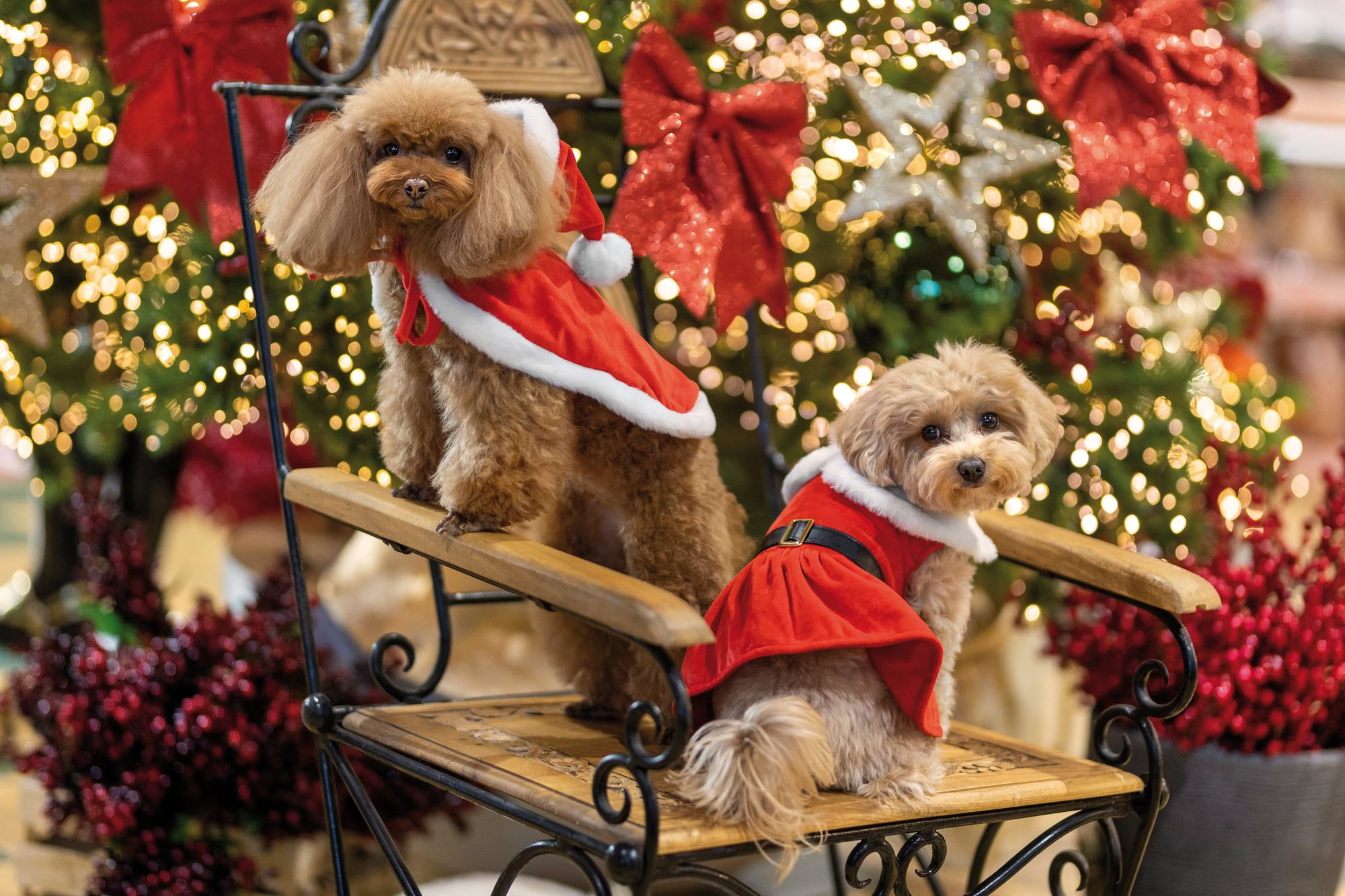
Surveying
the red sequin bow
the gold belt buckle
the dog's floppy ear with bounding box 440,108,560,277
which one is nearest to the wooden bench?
the gold belt buckle

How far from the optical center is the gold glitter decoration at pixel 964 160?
1.72 metres

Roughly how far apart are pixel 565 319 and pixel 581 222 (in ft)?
0.39

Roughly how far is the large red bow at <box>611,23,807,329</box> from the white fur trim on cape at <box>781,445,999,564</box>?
1.24ft

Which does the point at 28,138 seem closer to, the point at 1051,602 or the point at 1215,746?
the point at 1051,602

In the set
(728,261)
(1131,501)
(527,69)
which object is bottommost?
(1131,501)

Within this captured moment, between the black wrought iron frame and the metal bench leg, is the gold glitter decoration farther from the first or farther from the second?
the metal bench leg

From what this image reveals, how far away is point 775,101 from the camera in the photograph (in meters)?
1.64

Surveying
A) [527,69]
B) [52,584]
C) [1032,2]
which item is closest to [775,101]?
[527,69]

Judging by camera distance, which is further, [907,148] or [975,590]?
[975,590]

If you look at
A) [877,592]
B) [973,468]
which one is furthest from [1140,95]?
[877,592]

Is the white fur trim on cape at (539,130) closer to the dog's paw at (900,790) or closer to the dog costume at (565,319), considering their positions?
the dog costume at (565,319)

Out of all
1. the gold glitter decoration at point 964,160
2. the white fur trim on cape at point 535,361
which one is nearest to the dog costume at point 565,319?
the white fur trim on cape at point 535,361

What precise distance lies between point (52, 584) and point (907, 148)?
197 centimetres

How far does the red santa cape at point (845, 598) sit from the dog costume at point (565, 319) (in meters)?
0.17
